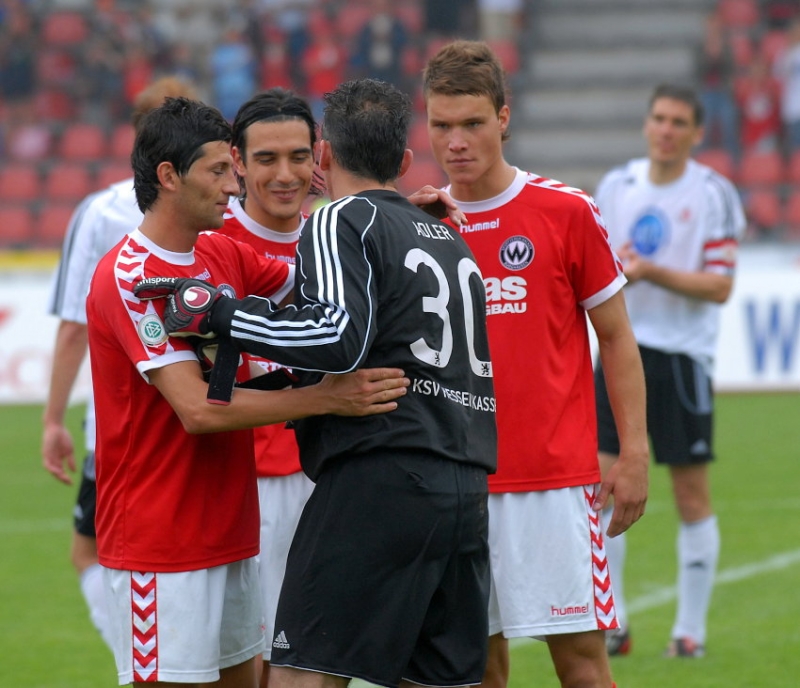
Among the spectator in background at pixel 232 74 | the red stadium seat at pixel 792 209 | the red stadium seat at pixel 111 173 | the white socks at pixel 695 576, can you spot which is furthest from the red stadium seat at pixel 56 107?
the white socks at pixel 695 576

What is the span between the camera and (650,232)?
6.38 m

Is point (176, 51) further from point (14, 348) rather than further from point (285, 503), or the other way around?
point (285, 503)

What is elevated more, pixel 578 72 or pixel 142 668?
pixel 578 72

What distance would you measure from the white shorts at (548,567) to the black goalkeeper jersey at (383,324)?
619 millimetres

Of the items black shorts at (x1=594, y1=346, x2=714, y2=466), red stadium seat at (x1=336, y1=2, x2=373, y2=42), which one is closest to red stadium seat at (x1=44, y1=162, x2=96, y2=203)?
red stadium seat at (x1=336, y1=2, x2=373, y2=42)

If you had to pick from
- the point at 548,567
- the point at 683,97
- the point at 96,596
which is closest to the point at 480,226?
the point at 548,567

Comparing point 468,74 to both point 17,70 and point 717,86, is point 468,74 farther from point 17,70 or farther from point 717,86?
point 17,70

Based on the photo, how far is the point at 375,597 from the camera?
330cm

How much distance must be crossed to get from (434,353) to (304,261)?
1.28 ft

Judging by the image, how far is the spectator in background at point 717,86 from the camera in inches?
730

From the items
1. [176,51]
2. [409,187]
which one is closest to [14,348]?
[409,187]

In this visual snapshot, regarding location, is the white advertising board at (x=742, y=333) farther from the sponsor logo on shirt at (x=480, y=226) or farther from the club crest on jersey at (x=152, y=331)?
the club crest on jersey at (x=152, y=331)

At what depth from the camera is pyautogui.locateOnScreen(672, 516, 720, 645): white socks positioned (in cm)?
591

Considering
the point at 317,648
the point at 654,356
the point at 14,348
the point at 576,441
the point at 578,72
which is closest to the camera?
the point at 317,648
